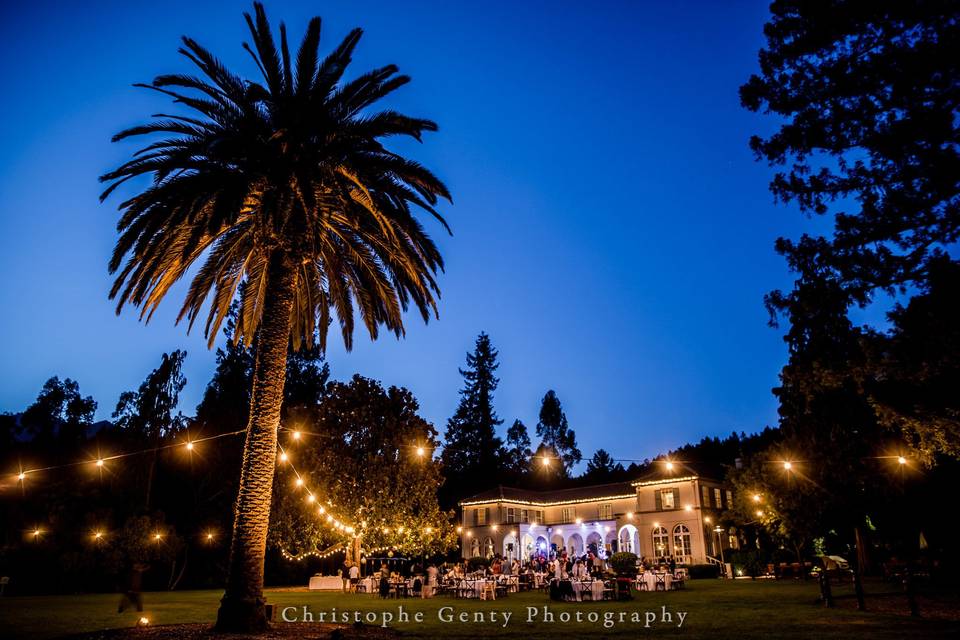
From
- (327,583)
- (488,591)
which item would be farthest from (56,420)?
(488,591)

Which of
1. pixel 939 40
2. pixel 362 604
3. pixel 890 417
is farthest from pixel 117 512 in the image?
pixel 939 40

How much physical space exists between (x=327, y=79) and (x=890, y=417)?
1534 centimetres

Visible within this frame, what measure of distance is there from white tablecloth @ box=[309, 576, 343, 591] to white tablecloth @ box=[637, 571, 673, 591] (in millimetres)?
15274

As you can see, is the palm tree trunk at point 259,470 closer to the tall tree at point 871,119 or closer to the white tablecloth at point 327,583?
the tall tree at point 871,119

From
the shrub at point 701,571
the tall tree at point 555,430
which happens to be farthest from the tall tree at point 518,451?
the shrub at point 701,571

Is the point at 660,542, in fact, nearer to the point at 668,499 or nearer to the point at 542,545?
the point at 668,499

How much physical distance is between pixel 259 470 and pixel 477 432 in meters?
70.7

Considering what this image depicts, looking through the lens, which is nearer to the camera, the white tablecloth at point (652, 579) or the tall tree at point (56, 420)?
the white tablecloth at point (652, 579)

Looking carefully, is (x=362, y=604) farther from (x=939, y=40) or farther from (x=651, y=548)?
(x=651, y=548)

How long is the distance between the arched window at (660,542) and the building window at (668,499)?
182 centimetres

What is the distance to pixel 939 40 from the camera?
12688 millimetres

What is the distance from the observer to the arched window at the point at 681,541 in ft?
152

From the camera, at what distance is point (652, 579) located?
25.4 meters

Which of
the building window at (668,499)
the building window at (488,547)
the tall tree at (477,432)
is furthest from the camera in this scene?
the tall tree at (477,432)
